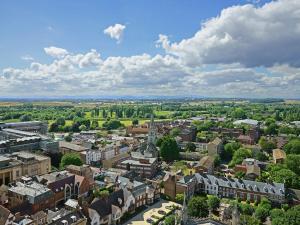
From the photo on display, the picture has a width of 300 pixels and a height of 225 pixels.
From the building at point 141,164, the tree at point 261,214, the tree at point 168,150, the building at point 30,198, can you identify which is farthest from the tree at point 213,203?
the tree at point 168,150

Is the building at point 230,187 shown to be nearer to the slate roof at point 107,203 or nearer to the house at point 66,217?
the slate roof at point 107,203

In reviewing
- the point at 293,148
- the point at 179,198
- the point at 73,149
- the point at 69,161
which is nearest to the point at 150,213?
the point at 179,198

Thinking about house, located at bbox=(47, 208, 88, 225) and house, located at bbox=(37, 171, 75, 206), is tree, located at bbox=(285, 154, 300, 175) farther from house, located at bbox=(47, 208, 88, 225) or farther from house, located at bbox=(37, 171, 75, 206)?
house, located at bbox=(47, 208, 88, 225)

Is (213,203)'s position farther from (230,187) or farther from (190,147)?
(190,147)

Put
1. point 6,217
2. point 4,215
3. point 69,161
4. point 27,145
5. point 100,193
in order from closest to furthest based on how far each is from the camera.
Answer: point 6,217, point 4,215, point 100,193, point 69,161, point 27,145

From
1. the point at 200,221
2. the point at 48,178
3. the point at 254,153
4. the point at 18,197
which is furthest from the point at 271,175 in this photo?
the point at 18,197

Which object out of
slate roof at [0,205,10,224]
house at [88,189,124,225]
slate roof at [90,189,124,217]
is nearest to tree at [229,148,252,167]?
slate roof at [90,189,124,217]
